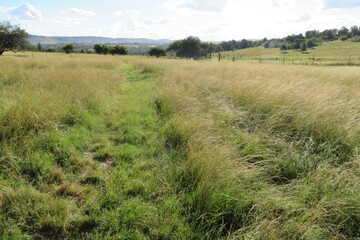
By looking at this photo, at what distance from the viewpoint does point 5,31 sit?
30125 millimetres

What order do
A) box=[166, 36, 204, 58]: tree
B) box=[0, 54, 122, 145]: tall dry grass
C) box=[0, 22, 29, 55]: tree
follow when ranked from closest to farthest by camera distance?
A: box=[0, 54, 122, 145]: tall dry grass → box=[0, 22, 29, 55]: tree → box=[166, 36, 204, 58]: tree

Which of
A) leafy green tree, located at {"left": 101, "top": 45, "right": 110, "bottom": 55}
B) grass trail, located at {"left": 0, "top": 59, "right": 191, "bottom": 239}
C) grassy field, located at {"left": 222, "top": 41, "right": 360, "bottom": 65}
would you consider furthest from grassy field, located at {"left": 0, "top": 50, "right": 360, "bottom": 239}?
leafy green tree, located at {"left": 101, "top": 45, "right": 110, "bottom": 55}

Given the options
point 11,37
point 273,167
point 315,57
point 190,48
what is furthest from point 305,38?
point 273,167

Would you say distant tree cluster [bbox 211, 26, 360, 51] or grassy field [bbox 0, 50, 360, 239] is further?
distant tree cluster [bbox 211, 26, 360, 51]

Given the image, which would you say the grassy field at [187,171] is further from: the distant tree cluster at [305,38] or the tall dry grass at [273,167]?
the distant tree cluster at [305,38]

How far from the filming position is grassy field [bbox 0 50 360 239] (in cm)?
202

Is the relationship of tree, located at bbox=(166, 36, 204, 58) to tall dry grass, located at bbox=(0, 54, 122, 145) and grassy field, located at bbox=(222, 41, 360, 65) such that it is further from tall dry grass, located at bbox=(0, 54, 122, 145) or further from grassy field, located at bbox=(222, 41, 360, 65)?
tall dry grass, located at bbox=(0, 54, 122, 145)

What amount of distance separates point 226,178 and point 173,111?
3168 millimetres

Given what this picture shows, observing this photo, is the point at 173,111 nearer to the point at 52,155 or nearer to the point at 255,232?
the point at 52,155

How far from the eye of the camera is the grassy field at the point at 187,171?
79.4 inches

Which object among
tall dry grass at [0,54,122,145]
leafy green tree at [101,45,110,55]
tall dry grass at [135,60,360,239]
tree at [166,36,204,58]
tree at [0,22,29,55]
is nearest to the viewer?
tall dry grass at [135,60,360,239]

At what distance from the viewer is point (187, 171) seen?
9.04 feet

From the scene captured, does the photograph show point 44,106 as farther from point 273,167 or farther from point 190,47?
point 190,47

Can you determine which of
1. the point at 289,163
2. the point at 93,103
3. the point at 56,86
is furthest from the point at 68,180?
the point at 56,86
